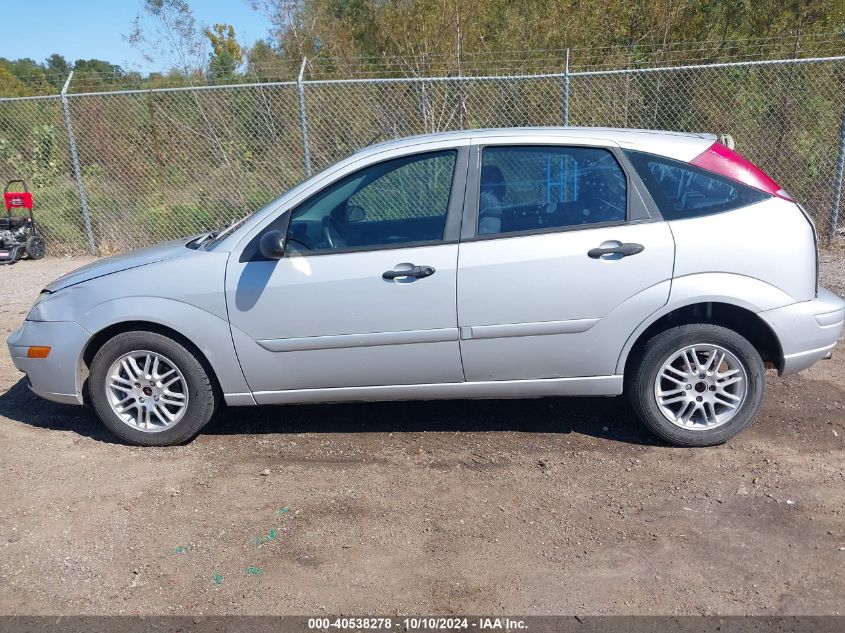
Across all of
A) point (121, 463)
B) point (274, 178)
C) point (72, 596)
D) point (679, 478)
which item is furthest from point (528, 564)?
point (274, 178)

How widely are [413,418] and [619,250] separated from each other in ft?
5.67

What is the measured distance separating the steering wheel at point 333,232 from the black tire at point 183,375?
1.07 meters

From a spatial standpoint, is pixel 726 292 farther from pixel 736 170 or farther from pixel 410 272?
pixel 410 272

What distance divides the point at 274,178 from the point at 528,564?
802 cm

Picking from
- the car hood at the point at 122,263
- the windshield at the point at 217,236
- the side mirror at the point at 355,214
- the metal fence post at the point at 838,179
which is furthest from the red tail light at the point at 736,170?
the metal fence post at the point at 838,179

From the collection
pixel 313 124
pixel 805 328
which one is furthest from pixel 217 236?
pixel 313 124

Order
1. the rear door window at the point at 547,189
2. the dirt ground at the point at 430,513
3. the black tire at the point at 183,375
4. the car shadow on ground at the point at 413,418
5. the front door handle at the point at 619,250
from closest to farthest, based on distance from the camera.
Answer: the dirt ground at the point at 430,513, the front door handle at the point at 619,250, the rear door window at the point at 547,189, the black tire at the point at 183,375, the car shadow on ground at the point at 413,418

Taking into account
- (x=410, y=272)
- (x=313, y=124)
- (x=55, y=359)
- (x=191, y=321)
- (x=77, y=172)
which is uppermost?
(x=313, y=124)

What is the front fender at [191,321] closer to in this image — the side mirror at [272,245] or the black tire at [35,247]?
the side mirror at [272,245]

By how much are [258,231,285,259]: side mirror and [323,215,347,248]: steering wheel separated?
0.87ft

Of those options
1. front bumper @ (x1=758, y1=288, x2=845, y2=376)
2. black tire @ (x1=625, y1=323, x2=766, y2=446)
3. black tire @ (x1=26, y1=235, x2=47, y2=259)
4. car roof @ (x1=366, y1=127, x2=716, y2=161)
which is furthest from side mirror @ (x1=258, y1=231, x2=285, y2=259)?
black tire @ (x1=26, y1=235, x2=47, y2=259)

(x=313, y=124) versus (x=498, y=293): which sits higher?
(x=313, y=124)

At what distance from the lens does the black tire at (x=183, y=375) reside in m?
4.52

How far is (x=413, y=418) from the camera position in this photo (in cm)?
500
